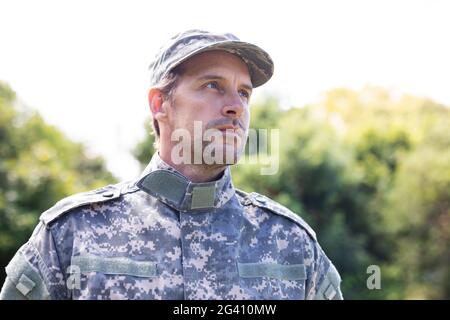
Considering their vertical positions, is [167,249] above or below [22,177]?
below

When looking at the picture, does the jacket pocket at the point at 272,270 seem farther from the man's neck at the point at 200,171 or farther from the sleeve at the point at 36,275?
the sleeve at the point at 36,275

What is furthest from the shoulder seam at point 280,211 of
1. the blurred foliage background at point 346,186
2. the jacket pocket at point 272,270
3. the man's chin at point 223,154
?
the blurred foliage background at point 346,186

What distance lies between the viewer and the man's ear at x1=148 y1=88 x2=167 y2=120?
3.23 meters

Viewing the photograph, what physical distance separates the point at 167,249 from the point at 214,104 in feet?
2.20

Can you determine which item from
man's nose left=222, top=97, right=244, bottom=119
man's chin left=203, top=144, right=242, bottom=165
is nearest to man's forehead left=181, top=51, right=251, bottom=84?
man's nose left=222, top=97, right=244, bottom=119

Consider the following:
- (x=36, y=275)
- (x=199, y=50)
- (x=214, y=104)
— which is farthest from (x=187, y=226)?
(x=199, y=50)

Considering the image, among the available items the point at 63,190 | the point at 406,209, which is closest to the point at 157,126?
the point at 63,190

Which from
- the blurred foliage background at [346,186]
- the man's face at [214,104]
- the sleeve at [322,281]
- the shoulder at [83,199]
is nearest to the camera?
the shoulder at [83,199]

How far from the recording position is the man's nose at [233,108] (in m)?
2.98

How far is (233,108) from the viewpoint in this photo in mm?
2986

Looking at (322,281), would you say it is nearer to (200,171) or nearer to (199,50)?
(200,171)

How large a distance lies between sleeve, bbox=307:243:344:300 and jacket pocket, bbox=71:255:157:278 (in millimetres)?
743
